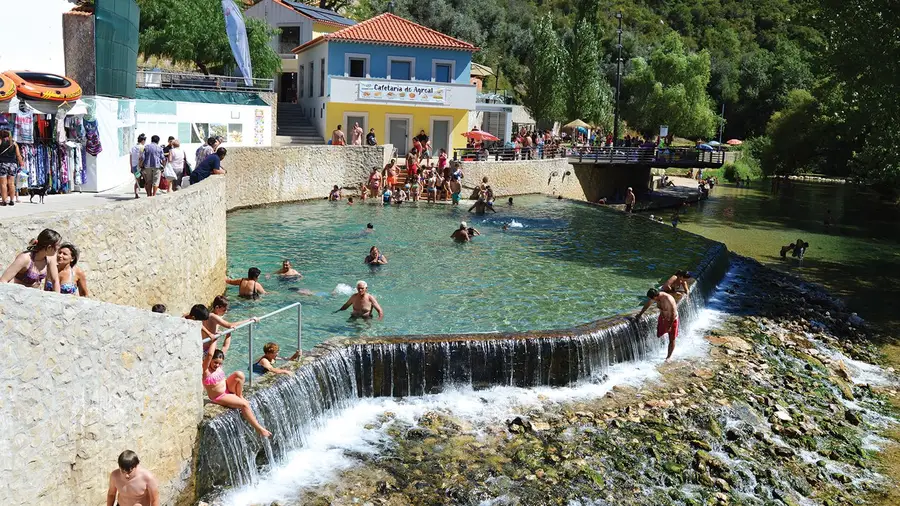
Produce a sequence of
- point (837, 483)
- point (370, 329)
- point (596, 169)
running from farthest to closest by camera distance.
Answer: point (596, 169), point (370, 329), point (837, 483)

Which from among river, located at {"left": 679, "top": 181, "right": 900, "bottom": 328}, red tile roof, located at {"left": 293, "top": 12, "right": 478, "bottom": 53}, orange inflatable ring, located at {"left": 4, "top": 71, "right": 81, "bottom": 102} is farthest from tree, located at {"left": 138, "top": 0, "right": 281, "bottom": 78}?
orange inflatable ring, located at {"left": 4, "top": 71, "right": 81, "bottom": 102}

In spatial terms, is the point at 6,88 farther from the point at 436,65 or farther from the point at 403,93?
the point at 436,65

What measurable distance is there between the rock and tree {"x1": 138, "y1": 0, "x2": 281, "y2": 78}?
106 feet

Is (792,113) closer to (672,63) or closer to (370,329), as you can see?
(672,63)

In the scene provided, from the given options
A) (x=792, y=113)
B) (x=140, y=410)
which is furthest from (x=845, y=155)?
(x=140, y=410)

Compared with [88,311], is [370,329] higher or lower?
lower

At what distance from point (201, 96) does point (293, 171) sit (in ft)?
13.9

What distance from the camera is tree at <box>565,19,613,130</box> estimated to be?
52406mm

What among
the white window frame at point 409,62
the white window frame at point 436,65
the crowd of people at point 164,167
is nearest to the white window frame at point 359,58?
the white window frame at point 409,62

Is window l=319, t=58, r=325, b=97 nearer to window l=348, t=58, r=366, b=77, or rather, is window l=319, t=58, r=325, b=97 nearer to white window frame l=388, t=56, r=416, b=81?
window l=348, t=58, r=366, b=77

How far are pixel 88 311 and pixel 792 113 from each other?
180 ft

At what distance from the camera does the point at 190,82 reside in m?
32.8

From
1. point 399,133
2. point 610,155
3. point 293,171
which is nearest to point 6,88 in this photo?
point 293,171

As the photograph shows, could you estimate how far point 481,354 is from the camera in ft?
47.5
